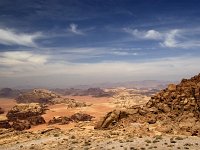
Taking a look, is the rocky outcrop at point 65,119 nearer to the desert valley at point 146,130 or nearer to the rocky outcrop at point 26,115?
the rocky outcrop at point 26,115

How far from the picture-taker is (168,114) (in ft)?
110

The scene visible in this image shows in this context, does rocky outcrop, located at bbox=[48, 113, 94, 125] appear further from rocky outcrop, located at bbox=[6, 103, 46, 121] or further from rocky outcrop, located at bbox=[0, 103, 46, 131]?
rocky outcrop, located at bbox=[6, 103, 46, 121]

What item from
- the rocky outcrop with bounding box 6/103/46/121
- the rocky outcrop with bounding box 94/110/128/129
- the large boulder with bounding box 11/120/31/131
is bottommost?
the large boulder with bounding box 11/120/31/131

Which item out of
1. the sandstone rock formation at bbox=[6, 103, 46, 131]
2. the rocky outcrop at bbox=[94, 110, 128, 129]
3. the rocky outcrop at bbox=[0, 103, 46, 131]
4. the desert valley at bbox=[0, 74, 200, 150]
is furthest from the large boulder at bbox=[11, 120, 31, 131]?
the rocky outcrop at bbox=[94, 110, 128, 129]

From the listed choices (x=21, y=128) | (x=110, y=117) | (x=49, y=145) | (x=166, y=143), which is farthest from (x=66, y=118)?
(x=166, y=143)

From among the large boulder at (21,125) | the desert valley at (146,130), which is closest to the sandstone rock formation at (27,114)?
the large boulder at (21,125)

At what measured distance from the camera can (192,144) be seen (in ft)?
83.3

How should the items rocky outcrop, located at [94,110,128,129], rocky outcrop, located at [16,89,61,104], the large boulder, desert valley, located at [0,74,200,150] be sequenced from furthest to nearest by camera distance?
rocky outcrop, located at [16,89,61,104], the large boulder, rocky outcrop, located at [94,110,128,129], desert valley, located at [0,74,200,150]

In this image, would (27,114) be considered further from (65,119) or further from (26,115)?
(65,119)

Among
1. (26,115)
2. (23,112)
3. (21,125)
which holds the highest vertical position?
(23,112)

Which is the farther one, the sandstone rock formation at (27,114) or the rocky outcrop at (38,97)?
the rocky outcrop at (38,97)

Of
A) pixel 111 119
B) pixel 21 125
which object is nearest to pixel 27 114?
pixel 21 125

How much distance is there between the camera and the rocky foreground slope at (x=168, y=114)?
3095 centimetres

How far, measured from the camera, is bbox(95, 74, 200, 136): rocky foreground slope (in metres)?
31.0
